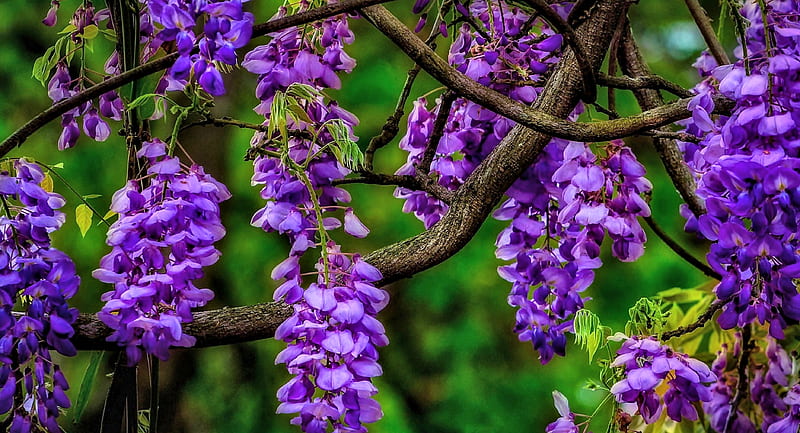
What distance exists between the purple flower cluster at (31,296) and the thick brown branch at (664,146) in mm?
569

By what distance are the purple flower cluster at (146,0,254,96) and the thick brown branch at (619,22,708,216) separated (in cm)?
51

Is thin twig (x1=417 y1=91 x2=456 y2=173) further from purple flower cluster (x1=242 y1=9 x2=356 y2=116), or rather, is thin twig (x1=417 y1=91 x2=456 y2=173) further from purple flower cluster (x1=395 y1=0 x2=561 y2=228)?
purple flower cluster (x1=242 y1=9 x2=356 y2=116)

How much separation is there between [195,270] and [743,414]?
30.5 inches

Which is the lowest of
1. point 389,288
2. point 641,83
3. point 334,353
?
point 334,353

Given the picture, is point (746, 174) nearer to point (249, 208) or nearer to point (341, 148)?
point (341, 148)

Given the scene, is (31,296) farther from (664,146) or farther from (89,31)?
(664,146)

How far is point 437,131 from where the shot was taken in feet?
2.91

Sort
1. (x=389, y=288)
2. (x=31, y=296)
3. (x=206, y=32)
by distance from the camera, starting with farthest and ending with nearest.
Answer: (x=389, y=288) < (x=31, y=296) < (x=206, y=32)

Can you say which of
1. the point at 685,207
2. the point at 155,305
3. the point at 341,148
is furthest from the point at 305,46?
the point at 685,207

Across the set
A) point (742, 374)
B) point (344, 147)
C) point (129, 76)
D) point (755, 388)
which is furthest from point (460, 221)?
point (755, 388)

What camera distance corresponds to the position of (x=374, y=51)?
72.9 inches

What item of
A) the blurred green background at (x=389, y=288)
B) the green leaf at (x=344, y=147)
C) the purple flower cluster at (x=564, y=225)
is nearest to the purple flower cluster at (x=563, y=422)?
the purple flower cluster at (x=564, y=225)

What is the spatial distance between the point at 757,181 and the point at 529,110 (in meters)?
0.17

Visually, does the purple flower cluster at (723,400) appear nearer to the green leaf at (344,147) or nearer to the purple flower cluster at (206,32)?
the green leaf at (344,147)
